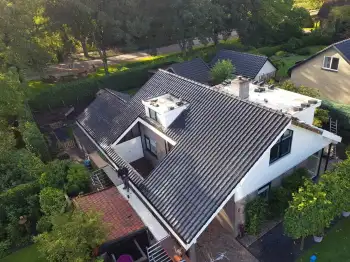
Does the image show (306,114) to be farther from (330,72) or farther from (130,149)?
(330,72)

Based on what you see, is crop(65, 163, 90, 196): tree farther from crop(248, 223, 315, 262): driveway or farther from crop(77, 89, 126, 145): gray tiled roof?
crop(248, 223, 315, 262): driveway

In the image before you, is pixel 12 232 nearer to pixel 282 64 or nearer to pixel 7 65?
pixel 7 65

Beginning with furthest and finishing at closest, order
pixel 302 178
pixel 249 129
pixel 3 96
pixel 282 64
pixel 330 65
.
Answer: pixel 282 64, pixel 330 65, pixel 3 96, pixel 302 178, pixel 249 129

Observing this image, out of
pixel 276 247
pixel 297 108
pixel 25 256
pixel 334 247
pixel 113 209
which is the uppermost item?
pixel 297 108

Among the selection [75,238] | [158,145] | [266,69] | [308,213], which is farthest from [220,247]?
[266,69]

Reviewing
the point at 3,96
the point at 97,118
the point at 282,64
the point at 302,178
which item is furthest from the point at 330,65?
the point at 3,96

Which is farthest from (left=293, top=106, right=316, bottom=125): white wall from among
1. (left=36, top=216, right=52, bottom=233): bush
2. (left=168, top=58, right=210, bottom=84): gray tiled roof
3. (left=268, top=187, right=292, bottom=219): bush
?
(left=168, top=58, right=210, bottom=84): gray tiled roof

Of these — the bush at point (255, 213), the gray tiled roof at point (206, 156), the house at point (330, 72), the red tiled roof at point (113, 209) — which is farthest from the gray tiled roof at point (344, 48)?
the red tiled roof at point (113, 209)
